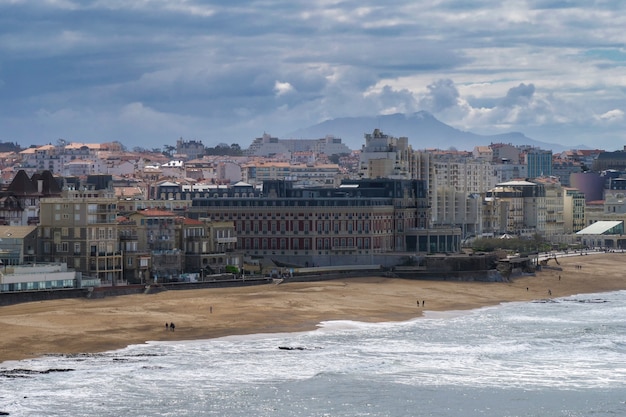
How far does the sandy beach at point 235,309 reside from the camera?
84938mm

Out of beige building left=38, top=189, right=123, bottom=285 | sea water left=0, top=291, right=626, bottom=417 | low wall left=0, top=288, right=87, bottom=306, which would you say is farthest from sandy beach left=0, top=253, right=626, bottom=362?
beige building left=38, top=189, right=123, bottom=285

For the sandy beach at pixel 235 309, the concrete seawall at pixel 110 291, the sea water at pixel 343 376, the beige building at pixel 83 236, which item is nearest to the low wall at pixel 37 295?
the concrete seawall at pixel 110 291

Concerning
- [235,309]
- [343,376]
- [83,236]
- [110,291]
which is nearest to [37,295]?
[110,291]

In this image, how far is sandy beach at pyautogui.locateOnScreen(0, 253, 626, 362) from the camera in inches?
3344

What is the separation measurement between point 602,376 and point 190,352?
2264cm

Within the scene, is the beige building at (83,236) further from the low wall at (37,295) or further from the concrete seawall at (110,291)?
the low wall at (37,295)

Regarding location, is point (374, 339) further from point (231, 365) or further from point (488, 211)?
point (488, 211)

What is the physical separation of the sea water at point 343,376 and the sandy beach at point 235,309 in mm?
2846

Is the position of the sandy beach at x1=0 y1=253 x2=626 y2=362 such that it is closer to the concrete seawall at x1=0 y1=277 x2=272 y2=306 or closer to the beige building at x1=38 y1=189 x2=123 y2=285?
the concrete seawall at x1=0 y1=277 x2=272 y2=306

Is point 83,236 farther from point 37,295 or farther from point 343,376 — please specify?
point 343,376

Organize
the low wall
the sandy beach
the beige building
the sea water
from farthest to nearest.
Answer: the beige building < the low wall < the sandy beach < the sea water

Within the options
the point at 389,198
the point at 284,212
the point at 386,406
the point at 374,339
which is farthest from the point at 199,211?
the point at 386,406

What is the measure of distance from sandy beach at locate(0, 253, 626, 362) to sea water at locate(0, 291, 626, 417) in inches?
112

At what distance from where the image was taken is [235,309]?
100188 millimetres
